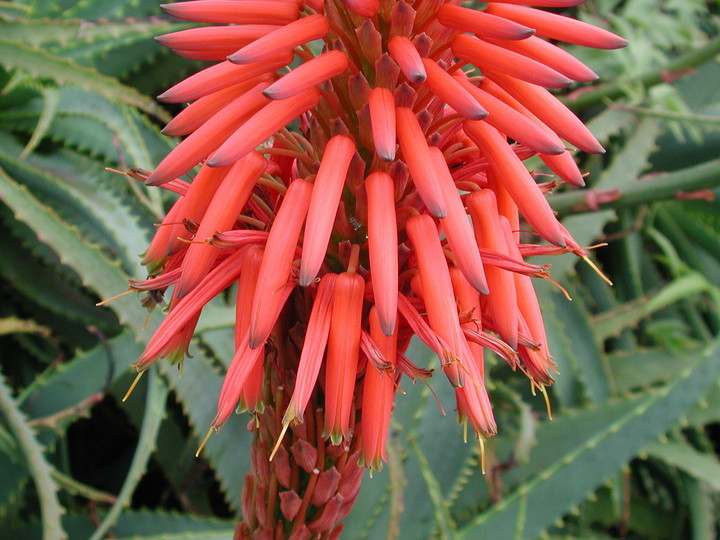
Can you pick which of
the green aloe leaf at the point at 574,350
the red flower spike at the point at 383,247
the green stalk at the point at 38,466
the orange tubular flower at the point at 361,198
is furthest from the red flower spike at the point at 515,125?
the green aloe leaf at the point at 574,350

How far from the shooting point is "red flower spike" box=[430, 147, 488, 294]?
0.53 meters

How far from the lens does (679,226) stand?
2.11 metres

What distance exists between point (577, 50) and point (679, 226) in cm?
62

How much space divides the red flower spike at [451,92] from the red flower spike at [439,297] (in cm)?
10

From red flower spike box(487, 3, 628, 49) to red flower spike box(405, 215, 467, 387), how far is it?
21 centimetres

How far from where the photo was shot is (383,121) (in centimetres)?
55

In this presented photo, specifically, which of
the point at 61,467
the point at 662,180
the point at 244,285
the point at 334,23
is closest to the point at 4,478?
the point at 61,467

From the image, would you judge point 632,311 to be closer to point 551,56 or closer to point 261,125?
point 551,56

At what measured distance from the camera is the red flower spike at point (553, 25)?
2.01 ft

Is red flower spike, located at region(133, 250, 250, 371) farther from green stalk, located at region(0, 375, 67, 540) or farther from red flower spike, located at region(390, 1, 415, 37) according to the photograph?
green stalk, located at region(0, 375, 67, 540)

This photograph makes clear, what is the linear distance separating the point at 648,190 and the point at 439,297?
38.0 inches

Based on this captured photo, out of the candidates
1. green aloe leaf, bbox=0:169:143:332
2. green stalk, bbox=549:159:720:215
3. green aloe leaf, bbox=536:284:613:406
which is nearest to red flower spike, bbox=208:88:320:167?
green aloe leaf, bbox=0:169:143:332

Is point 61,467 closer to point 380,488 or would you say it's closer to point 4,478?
point 4,478

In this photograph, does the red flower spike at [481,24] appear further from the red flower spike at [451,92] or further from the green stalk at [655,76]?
the green stalk at [655,76]
